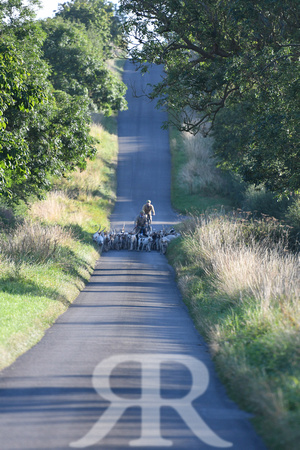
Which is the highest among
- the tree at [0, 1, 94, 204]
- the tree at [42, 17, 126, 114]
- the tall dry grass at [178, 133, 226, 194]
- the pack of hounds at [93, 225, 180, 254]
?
the tree at [42, 17, 126, 114]

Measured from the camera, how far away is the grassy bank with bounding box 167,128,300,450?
243 inches

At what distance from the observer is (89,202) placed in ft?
120

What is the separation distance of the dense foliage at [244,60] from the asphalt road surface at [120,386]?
16.6ft

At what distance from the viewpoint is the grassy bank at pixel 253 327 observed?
20.2ft

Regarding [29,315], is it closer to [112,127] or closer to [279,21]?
[279,21]

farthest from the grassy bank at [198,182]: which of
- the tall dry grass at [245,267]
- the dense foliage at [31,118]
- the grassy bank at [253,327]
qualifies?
the grassy bank at [253,327]

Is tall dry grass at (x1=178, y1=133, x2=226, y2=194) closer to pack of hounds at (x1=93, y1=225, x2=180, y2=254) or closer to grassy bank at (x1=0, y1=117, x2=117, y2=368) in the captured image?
grassy bank at (x1=0, y1=117, x2=117, y2=368)

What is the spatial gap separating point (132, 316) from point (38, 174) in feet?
29.1

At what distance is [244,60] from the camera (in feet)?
57.0

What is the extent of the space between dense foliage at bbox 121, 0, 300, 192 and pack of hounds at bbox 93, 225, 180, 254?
19.4ft

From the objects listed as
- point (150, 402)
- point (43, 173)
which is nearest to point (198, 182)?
point (43, 173)

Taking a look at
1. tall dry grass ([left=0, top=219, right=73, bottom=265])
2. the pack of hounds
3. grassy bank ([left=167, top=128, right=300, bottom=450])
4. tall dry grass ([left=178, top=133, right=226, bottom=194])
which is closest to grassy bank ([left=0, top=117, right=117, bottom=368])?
tall dry grass ([left=0, top=219, right=73, bottom=265])

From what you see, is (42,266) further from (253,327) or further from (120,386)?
(120,386)

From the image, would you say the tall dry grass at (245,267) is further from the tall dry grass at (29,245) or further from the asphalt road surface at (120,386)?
the tall dry grass at (29,245)
